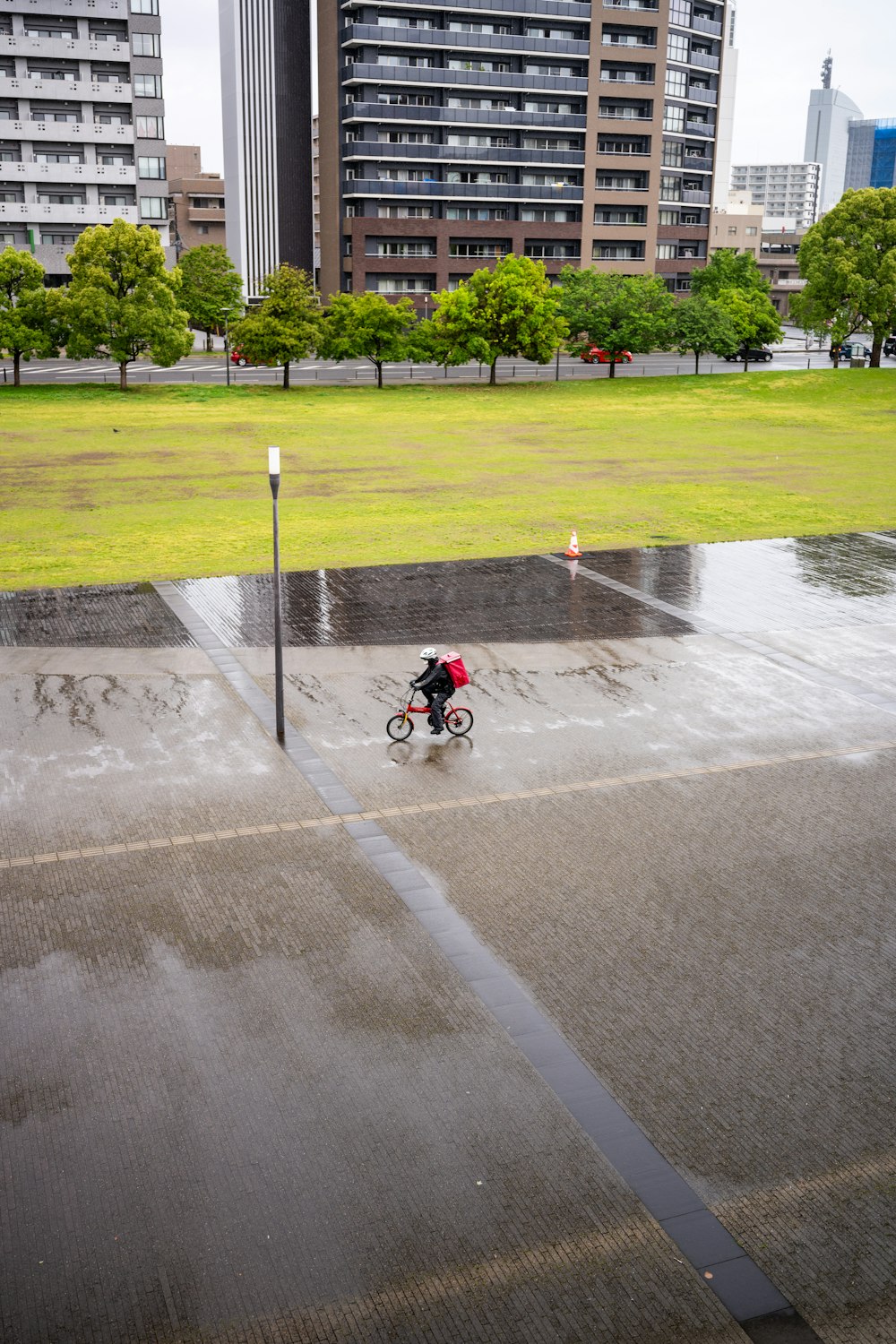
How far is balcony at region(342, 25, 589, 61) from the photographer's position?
91938 millimetres

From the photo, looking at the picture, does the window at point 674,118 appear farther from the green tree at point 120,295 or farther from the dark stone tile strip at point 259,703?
the dark stone tile strip at point 259,703

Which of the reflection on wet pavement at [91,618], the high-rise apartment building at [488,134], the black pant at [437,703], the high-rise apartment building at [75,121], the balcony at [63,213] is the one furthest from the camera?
the high-rise apartment building at [488,134]

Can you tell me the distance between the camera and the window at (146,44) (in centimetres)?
7450

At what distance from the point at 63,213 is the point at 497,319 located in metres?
33.8

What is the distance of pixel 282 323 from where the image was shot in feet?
203

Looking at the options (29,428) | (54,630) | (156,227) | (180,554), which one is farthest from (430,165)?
(54,630)

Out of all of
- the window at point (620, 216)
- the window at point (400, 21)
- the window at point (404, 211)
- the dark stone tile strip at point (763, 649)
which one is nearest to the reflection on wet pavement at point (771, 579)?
the dark stone tile strip at point (763, 649)

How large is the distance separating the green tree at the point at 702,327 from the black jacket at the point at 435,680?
190 feet

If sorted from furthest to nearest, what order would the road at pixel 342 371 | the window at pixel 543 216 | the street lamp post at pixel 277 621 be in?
1. the window at pixel 543 216
2. the road at pixel 342 371
3. the street lamp post at pixel 277 621

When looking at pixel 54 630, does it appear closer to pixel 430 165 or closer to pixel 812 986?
pixel 812 986

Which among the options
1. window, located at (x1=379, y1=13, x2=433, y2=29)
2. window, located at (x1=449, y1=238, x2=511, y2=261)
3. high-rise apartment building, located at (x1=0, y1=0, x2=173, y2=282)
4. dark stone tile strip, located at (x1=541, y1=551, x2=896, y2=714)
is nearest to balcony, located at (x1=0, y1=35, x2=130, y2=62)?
high-rise apartment building, located at (x1=0, y1=0, x2=173, y2=282)

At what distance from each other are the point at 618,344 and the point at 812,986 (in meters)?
62.6

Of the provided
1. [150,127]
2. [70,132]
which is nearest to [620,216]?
[150,127]

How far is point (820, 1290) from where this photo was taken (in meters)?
7.02
